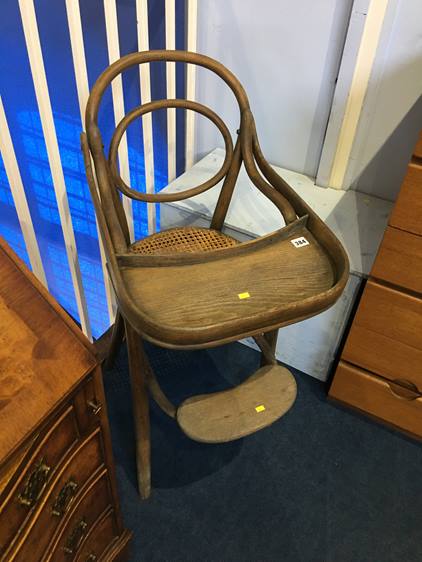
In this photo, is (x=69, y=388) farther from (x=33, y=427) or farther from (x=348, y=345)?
(x=348, y=345)

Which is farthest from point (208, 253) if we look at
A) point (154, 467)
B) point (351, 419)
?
point (351, 419)

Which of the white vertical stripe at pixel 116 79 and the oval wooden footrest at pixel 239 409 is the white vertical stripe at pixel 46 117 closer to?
the white vertical stripe at pixel 116 79

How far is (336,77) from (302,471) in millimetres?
1118

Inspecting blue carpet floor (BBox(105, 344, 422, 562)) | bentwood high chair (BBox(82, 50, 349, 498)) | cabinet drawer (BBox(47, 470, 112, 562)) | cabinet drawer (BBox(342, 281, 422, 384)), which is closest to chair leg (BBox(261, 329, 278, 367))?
bentwood high chair (BBox(82, 50, 349, 498))

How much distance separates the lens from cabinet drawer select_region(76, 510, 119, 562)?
3.19 feet

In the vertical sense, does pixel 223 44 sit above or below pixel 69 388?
above

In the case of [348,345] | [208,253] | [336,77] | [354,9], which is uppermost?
[354,9]

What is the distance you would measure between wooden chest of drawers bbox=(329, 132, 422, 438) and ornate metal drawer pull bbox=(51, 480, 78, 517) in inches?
31.7

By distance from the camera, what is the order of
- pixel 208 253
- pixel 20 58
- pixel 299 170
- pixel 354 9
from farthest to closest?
1. pixel 299 170
2. pixel 354 9
3. pixel 20 58
4. pixel 208 253

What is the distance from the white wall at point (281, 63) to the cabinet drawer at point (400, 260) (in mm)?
548

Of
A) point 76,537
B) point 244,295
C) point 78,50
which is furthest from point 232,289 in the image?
point 78,50

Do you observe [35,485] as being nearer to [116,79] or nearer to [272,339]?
[272,339]

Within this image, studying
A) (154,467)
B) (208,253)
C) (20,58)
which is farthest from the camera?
(154,467)

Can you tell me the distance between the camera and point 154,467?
1357 millimetres
